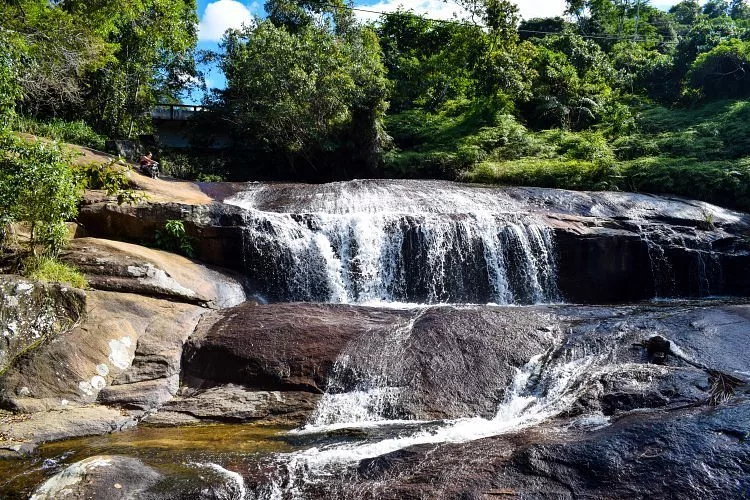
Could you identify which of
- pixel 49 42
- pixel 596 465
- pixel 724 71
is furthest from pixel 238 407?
pixel 724 71

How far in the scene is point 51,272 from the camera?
31.2 feet

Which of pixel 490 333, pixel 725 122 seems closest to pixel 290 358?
pixel 490 333

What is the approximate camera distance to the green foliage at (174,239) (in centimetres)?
1230

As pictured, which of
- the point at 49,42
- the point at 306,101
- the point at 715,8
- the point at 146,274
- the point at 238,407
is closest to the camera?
the point at 238,407

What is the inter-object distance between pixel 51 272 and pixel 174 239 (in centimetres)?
315

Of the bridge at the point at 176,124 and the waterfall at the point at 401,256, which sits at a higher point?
the bridge at the point at 176,124

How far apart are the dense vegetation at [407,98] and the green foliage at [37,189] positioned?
635cm

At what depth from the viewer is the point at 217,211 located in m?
12.9

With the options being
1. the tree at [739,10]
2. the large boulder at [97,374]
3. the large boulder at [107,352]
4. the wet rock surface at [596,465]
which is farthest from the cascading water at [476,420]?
the tree at [739,10]

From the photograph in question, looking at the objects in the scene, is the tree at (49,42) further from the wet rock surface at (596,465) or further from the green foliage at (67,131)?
the wet rock surface at (596,465)

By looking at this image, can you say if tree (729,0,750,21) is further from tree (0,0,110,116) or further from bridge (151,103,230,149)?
tree (0,0,110,116)

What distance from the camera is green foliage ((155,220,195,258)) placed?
12297mm

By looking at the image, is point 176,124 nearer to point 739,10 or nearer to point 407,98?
point 407,98

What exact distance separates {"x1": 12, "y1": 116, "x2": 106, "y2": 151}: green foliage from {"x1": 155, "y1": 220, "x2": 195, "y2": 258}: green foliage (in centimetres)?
785
